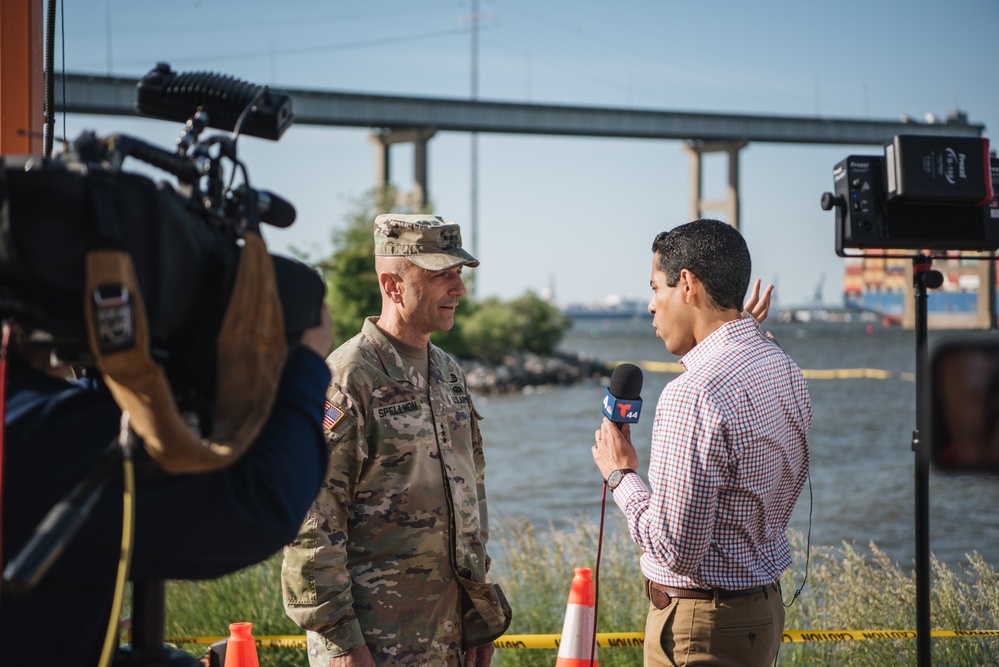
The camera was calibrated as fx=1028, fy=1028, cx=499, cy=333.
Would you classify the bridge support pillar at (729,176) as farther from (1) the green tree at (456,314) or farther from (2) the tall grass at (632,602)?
(2) the tall grass at (632,602)

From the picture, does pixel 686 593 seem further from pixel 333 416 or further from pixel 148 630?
pixel 148 630

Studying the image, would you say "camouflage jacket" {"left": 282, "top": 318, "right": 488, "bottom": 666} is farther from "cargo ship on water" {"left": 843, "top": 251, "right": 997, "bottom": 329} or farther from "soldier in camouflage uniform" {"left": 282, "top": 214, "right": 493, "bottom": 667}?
"cargo ship on water" {"left": 843, "top": 251, "right": 997, "bottom": 329}

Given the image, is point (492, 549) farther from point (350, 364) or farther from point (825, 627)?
point (350, 364)

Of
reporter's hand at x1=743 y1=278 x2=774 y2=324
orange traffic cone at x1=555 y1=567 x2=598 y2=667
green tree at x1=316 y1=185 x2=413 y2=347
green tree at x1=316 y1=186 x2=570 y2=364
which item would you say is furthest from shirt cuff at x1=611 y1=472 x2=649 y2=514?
green tree at x1=316 y1=185 x2=413 y2=347

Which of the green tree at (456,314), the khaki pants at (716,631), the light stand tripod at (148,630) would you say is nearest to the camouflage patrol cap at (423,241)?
the khaki pants at (716,631)

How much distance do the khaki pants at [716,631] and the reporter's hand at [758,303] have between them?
0.96 metres

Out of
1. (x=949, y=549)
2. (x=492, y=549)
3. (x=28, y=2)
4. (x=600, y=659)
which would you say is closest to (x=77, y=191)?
(x=28, y=2)

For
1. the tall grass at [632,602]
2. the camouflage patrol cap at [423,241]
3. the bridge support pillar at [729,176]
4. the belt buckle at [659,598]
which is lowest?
the tall grass at [632,602]

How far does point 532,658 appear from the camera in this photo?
213 inches

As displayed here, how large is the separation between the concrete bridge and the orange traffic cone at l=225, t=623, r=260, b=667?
1727 inches

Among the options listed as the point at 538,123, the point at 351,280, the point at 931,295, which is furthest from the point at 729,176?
the point at 931,295

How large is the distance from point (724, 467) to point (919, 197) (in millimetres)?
1515

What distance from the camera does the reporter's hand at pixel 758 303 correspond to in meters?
3.51

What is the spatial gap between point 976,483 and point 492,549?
15.6 metres
